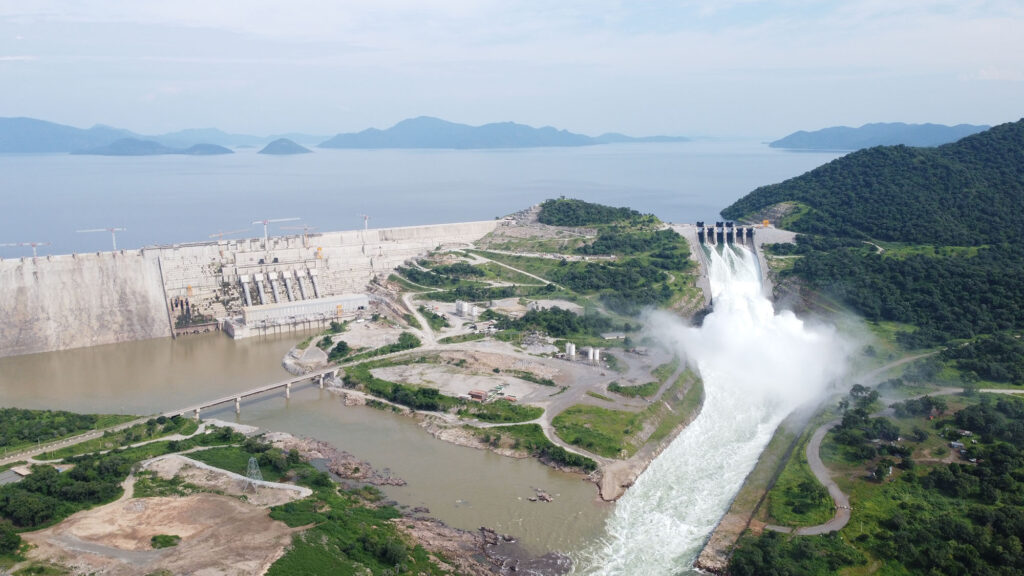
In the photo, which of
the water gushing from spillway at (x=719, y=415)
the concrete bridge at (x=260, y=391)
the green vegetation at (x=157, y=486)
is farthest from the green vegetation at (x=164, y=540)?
the water gushing from spillway at (x=719, y=415)

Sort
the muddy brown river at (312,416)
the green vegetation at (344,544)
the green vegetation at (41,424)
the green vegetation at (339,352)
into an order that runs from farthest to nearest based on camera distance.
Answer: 1. the green vegetation at (339,352)
2. the green vegetation at (41,424)
3. the muddy brown river at (312,416)
4. the green vegetation at (344,544)

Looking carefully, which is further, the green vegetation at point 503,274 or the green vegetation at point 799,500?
the green vegetation at point 503,274

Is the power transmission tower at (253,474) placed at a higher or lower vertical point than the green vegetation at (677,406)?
higher

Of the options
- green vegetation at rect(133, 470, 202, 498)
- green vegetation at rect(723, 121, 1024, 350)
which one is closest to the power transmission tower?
green vegetation at rect(133, 470, 202, 498)

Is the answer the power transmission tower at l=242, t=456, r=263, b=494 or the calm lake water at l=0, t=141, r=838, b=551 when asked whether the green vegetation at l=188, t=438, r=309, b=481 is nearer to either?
the power transmission tower at l=242, t=456, r=263, b=494

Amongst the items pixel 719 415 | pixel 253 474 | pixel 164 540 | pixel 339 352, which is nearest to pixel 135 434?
pixel 253 474

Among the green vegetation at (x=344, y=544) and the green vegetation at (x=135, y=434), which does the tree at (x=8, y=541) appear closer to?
the green vegetation at (x=344, y=544)

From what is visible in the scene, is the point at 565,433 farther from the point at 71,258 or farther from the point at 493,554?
the point at 71,258

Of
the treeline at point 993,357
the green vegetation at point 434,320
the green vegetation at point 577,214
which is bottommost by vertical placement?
the treeline at point 993,357

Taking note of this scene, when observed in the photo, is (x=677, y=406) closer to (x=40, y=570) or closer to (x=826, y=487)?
(x=826, y=487)
